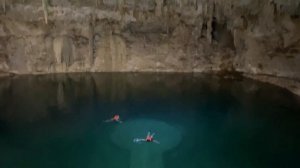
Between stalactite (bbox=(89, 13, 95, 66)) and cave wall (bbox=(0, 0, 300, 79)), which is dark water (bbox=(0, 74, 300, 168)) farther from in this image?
stalactite (bbox=(89, 13, 95, 66))

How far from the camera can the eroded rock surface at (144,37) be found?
46.9ft

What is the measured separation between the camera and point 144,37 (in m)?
15.2

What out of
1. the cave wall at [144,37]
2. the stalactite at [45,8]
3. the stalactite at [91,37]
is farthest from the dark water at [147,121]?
the stalactite at [45,8]

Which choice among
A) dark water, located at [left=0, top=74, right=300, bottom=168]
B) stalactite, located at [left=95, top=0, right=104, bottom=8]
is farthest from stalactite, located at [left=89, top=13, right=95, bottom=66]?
dark water, located at [left=0, top=74, right=300, bottom=168]

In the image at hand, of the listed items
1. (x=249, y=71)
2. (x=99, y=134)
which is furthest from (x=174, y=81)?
(x=99, y=134)

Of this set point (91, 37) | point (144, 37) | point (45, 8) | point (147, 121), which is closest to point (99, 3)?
point (91, 37)

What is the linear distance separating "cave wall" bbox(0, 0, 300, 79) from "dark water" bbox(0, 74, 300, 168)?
2.25 feet

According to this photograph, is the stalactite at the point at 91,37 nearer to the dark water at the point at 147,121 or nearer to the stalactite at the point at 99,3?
the stalactite at the point at 99,3

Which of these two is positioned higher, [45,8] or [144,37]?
[45,8]

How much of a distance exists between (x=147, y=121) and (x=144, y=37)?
17.4 ft

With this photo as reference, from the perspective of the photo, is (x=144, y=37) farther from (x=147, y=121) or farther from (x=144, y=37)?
(x=147, y=121)

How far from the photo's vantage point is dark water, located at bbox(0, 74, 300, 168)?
8688 mm

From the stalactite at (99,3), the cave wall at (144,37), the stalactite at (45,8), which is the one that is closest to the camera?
the stalactite at (45,8)

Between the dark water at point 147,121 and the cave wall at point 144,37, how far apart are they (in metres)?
0.69
